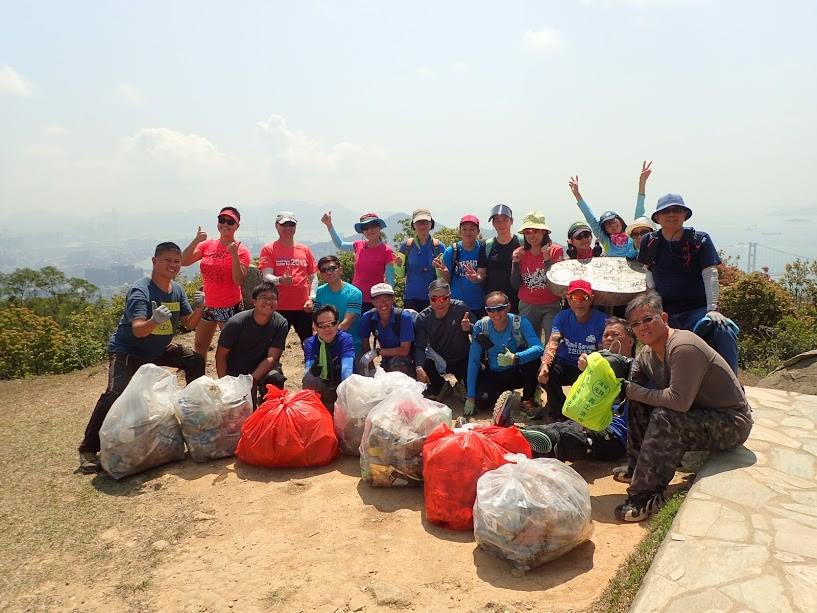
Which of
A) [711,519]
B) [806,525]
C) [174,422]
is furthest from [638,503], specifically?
[174,422]

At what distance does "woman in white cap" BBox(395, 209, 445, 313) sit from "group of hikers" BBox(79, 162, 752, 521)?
0.7 inches

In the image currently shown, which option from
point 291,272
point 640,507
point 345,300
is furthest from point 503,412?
point 291,272

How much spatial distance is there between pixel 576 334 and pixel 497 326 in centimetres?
74

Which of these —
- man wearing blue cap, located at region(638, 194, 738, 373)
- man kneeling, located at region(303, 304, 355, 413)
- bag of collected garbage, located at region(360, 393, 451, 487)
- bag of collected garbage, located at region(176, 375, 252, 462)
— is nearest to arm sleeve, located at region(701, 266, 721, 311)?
man wearing blue cap, located at region(638, 194, 738, 373)

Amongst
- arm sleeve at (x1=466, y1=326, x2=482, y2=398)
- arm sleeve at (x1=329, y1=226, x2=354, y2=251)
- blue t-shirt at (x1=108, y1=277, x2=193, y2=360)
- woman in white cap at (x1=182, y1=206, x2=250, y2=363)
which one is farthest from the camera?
arm sleeve at (x1=329, y1=226, x2=354, y2=251)

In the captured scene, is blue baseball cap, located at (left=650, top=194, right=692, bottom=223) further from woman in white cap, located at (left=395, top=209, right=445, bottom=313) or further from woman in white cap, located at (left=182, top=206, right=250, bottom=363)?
woman in white cap, located at (left=182, top=206, right=250, bottom=363)

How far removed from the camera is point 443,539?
334 centimetres

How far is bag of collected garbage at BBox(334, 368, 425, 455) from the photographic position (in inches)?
174

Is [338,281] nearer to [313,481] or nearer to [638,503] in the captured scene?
[313,481]

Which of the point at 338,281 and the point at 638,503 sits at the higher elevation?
the point at 338,281

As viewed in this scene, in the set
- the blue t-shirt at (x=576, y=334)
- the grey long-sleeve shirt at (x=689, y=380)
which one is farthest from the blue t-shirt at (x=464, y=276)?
the grey long-sleeve shirt at (x=689, y=380)

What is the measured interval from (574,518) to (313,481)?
6.69 ft

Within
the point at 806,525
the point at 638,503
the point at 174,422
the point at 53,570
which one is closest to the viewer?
the point at 806,525

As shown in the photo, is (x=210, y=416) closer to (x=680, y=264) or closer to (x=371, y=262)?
(x=371, y=262)
